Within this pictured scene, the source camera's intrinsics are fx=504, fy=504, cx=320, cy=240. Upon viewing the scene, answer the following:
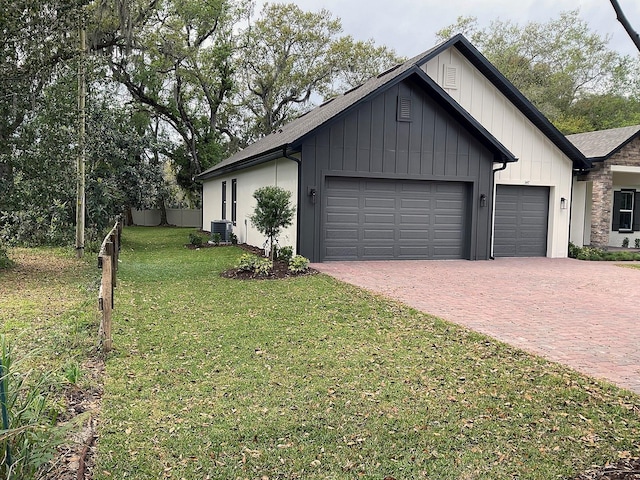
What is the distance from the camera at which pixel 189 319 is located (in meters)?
6.44

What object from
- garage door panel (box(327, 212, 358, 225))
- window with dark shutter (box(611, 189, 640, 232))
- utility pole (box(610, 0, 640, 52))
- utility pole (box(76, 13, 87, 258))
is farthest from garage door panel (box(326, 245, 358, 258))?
window with dark shutter (box(611, 189, 640, 232))

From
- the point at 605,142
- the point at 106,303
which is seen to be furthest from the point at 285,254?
the point at 605,142

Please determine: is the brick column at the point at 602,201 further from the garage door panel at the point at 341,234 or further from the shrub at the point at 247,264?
the shrub at the point at 247,264

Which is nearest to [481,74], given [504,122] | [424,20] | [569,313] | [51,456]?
[504,122]

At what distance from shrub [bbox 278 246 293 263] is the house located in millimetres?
247

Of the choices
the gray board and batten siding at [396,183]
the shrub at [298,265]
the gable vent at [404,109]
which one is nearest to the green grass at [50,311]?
the shrub at [298,265]

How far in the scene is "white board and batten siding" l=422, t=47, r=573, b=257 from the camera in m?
14.3

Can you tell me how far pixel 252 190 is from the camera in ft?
50.3

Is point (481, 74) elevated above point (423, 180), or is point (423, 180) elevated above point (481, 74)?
point (481, 74)

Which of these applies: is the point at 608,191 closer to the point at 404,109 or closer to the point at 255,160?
the point at 404,109

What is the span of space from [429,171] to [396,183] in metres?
0.92

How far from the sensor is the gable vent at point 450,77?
1428 cm

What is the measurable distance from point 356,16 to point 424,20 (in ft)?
14.5

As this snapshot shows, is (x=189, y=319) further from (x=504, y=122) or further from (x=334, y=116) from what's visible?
(x=504, y=122)
